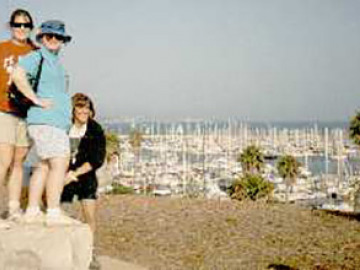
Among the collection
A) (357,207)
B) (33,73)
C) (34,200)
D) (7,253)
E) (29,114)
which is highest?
(33,73)

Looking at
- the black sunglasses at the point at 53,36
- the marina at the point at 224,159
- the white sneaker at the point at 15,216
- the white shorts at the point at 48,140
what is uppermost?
the black sunglasses at the point at 53,36

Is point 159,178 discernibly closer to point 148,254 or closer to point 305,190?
point 305,190

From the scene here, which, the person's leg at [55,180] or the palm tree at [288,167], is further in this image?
the palm tree at [288,167]

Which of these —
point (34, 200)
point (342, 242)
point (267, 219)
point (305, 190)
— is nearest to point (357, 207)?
point (267, 219)

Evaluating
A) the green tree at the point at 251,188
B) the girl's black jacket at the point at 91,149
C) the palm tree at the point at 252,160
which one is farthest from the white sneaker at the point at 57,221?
the palm tree at the point at 252,160

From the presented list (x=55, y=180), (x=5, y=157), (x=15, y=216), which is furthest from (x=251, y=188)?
A: (x=55, y=180)

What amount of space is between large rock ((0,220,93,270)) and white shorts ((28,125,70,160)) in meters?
0.66

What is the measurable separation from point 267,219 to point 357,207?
212 inches

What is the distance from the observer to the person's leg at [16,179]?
579cm

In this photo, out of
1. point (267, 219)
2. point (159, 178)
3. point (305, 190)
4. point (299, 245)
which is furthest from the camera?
point (159, 178)

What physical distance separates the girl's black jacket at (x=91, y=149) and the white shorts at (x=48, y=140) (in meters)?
1.21

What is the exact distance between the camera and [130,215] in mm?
13180

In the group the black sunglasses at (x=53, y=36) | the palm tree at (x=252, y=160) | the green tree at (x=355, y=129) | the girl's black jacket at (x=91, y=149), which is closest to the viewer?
the black sunglasses at (x=53, y=36)

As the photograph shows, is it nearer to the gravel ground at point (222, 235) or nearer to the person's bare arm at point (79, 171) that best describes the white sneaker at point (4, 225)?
the person's bare arm at point (79, 171)
